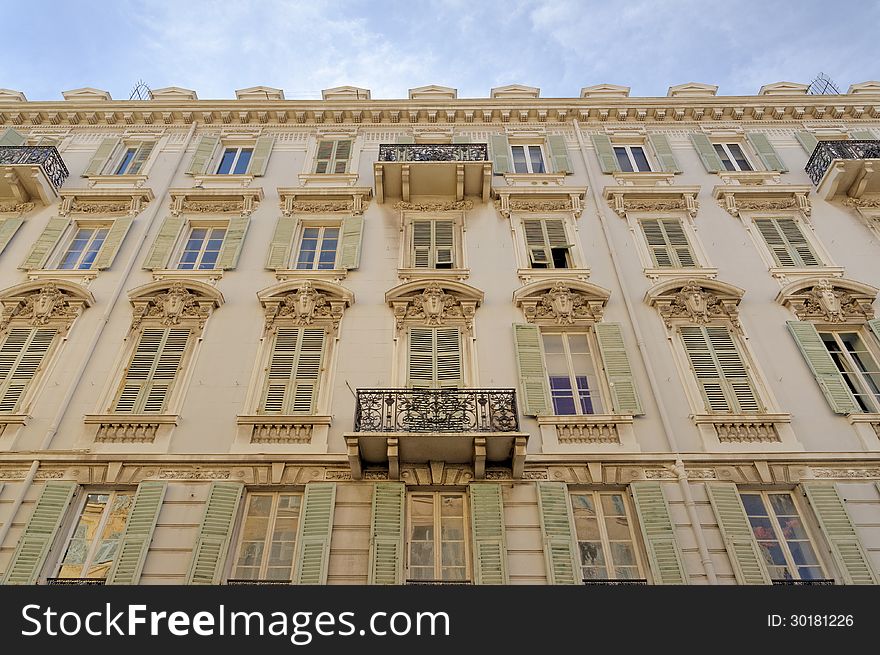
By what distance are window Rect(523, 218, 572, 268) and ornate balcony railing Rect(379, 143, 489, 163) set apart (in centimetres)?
222

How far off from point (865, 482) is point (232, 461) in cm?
1034

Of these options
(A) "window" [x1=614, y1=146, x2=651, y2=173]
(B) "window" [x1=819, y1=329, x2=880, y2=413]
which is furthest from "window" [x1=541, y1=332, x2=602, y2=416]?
(A) "window" [x1=614, y1=146, x2=651, y2=173]

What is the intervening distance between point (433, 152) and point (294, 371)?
7.12m

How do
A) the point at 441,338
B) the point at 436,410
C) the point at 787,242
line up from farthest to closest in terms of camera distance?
the point at 787,242, the point at 441,338, the point at 436,410

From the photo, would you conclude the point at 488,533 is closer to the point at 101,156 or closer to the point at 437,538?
the point at 437,538

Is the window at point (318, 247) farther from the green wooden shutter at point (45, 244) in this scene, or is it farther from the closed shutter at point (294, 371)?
the green wooden shutter at point (45, 244)

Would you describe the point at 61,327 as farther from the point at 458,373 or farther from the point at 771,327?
the point at 771,327

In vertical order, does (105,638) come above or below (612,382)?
below

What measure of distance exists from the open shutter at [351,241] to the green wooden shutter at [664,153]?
8181 millimetres

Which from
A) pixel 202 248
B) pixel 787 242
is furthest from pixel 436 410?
pixel 787 242

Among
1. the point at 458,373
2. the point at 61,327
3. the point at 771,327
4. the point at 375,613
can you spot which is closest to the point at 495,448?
the point at 458,373

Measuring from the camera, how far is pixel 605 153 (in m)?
17.7

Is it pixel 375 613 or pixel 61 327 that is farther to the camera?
pixel 61 327

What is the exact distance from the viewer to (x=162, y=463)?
10836 millimetres
